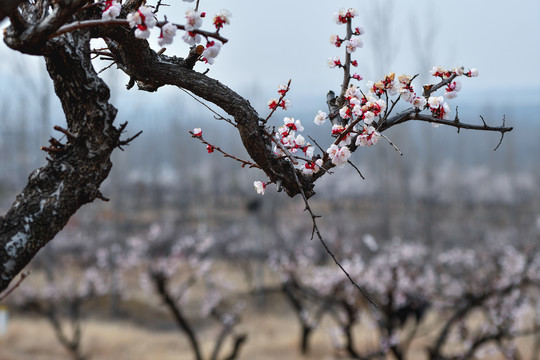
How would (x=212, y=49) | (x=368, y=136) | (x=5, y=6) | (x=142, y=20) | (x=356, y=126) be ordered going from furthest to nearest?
(x=356, y=126) < (x=368, y=136) < (x=212, y=49) < (x=142, y=20) < (x=5, y=6)

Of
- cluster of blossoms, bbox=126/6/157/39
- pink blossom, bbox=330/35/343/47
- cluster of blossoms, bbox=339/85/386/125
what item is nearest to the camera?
cluster of blossoms, bbox=126/6/157/39

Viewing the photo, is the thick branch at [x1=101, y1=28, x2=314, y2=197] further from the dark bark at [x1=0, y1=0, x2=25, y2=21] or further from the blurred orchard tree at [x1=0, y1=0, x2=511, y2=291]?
the dark bark at [x1=0, y1=0, x2=25, y2=21]

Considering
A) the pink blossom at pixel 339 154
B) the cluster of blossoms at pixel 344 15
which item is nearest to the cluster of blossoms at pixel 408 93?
the pink blossom at pixel 339 154

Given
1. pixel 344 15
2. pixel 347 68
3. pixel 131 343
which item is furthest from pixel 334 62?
pixel 131 343

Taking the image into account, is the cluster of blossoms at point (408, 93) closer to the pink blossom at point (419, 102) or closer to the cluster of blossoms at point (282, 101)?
the pink blossom at point (419, 102)

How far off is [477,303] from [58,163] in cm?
616

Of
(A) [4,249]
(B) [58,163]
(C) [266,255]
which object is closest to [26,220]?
(A) [4,249]

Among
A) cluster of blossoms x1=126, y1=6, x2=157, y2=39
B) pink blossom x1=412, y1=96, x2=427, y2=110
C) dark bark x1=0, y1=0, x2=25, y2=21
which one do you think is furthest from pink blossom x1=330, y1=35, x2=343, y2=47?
dark bark x1=0, y1=0, x2=25, y2=21

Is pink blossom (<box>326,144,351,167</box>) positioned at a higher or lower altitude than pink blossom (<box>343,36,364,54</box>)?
lower

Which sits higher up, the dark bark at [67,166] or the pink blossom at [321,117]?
the pink blossom at [321,117]

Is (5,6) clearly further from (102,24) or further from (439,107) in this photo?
(439,107)

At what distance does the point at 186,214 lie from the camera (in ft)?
96.6

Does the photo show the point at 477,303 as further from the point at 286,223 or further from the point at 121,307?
the point at 286,223

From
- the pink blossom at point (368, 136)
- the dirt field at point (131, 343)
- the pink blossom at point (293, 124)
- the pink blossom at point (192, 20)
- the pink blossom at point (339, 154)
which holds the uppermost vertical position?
the dirt field at point (131, 343)
